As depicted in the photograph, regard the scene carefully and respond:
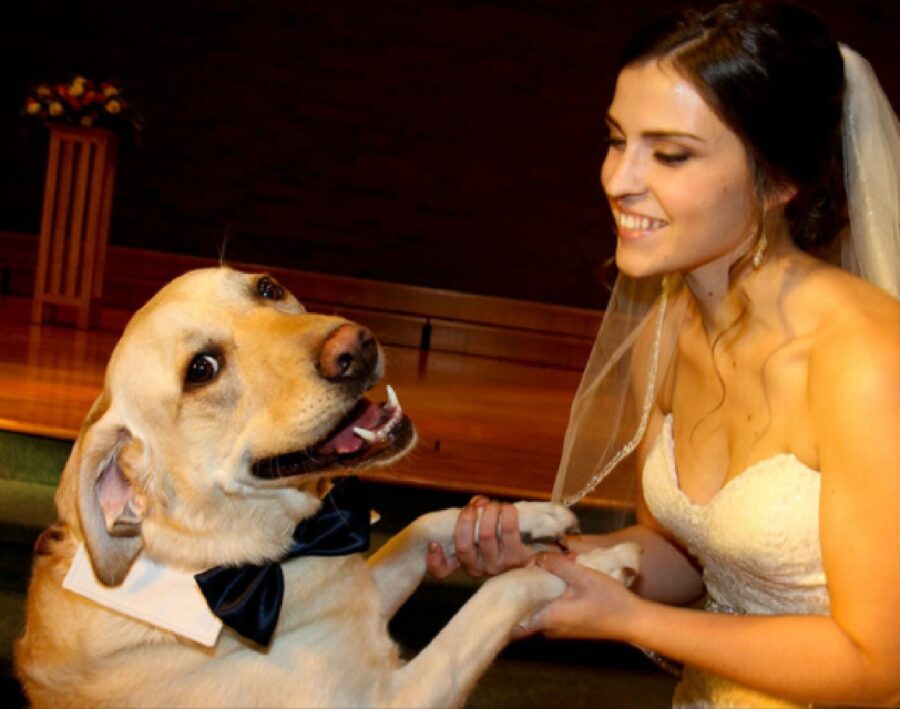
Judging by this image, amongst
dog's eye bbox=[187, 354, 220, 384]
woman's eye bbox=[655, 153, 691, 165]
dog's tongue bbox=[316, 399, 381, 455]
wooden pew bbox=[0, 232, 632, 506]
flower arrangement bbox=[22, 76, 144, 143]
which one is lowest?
wooden pew bbox=[0, 232, 632, 506]

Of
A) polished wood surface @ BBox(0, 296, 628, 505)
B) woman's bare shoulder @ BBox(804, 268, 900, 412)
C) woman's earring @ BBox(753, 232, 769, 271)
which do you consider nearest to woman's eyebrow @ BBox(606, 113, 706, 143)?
woman's earring @ BBox(753, 232, 769, 271)

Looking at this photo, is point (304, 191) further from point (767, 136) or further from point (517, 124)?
point (767, 136)

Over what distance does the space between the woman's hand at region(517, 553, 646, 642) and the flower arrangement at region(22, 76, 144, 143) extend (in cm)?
603

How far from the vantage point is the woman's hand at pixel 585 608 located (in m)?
2.00

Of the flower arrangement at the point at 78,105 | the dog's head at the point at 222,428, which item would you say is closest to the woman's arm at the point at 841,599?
the dog's head at the point at 222,428

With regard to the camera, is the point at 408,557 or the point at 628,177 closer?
the point at 628,177

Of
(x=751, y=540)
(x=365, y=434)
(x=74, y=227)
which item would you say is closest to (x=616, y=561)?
(x=751, y=540)

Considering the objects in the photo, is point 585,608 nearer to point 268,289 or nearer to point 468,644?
point 468,644

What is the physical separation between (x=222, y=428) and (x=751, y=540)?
41.5 inches

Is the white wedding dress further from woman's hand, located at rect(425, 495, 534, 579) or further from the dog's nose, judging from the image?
the dog's nose

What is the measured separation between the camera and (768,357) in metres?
2.12

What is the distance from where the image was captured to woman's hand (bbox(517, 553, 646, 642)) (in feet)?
6.56

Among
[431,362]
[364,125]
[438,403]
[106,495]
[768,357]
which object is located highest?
Result: [768,357]

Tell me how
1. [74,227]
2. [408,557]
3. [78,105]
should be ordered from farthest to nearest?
[74,227]
[78,105]
[408,557]
